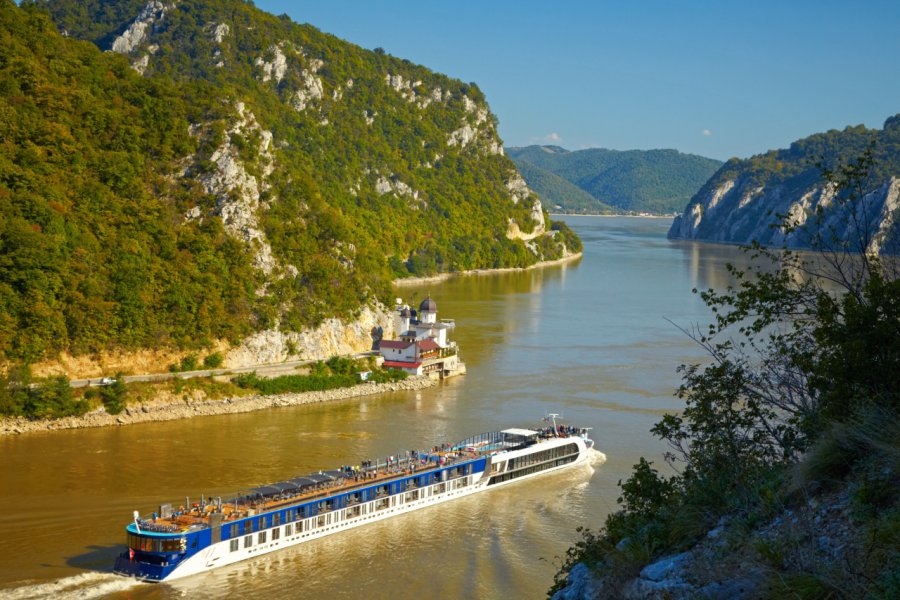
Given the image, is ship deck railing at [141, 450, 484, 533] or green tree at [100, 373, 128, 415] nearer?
ship deck railing at [141, 450, 484, 533]

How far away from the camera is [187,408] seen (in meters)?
38.8

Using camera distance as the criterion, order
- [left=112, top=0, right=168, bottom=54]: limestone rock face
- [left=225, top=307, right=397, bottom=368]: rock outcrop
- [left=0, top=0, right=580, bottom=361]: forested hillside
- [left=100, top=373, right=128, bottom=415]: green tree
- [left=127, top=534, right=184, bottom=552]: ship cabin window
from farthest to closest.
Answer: [left=112, top=0, right=168, bottom=54]: limestone rock face → [left=225, top=307, right=397, bottom=368]: rock outcrop → [left=0, top=0, right=580, bottom=361]: forested hillside → [left=100, top=373, right=128, bottom=415]: green tree → [left=127, top=534, right=184, bottom=552]: ship cabin window


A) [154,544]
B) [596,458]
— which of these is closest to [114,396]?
[154,544]

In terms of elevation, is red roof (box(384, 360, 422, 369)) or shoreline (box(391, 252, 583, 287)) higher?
shoreline (box(391, 252, 583, 287))

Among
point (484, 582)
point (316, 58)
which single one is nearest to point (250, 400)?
point (484, 582)

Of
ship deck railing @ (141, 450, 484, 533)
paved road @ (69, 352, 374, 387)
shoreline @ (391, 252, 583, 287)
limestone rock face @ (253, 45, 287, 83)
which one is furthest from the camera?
limestone rock face @ (253, 45, 287, 83)

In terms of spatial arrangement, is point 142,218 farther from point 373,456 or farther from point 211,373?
point 373,456

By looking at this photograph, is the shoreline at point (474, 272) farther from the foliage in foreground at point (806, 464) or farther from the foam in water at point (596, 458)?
the foliage in foreground at point (806, 464)

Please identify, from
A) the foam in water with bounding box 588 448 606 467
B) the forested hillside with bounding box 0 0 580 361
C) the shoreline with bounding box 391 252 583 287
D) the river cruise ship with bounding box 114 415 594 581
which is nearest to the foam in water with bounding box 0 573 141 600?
the river cruise ship with bounding box 114 415 594 581

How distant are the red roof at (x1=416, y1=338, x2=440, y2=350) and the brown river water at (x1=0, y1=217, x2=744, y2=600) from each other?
2.44 meters

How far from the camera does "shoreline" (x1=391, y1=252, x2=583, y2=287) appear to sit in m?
98.1

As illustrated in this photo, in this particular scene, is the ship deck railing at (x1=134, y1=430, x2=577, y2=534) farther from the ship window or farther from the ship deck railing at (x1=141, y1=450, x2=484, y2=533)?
the ship window

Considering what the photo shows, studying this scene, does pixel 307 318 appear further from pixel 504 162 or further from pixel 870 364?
pixel 504 162

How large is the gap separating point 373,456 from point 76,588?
1350 centimetres
